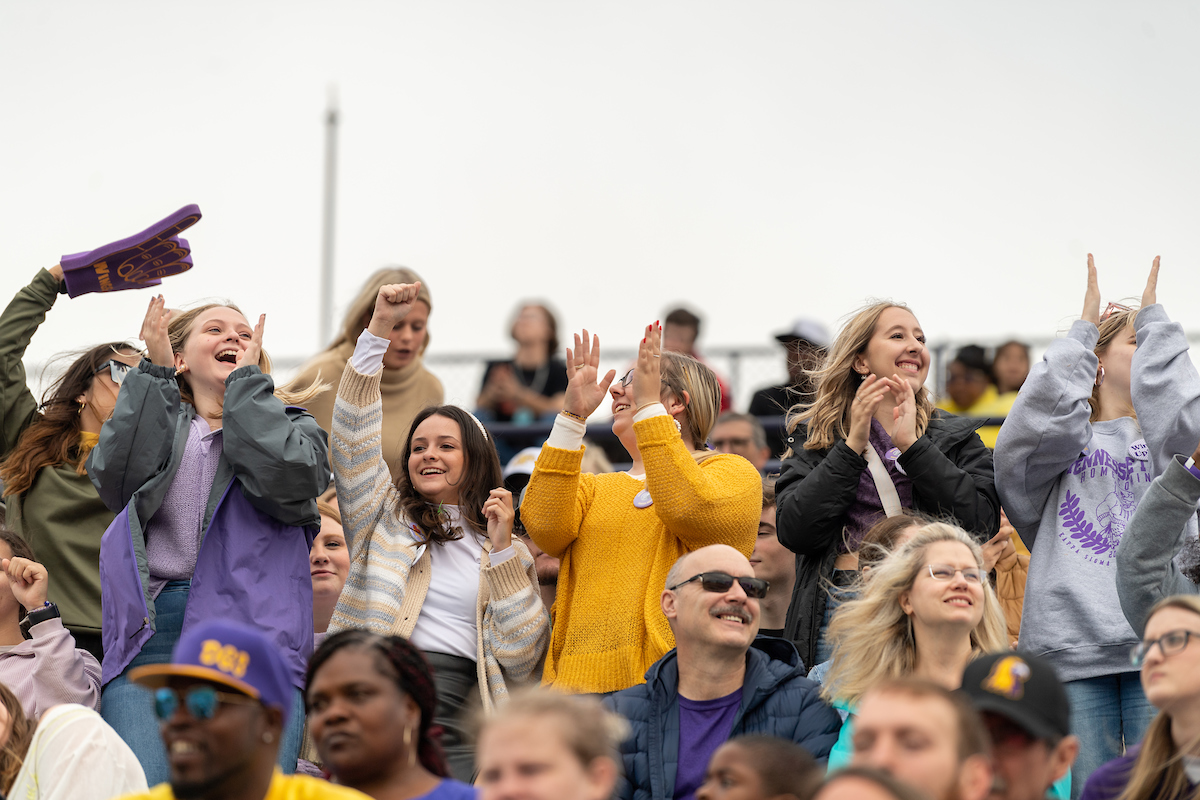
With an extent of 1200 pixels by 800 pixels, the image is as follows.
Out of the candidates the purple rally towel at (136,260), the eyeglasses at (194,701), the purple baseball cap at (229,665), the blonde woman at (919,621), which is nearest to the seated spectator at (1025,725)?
the blonde woman at (919,621)

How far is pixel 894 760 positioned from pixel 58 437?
11.9 ft

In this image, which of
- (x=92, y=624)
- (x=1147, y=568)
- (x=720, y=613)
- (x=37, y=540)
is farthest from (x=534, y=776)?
(x=37, y=540)

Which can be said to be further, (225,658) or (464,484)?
(464,484)

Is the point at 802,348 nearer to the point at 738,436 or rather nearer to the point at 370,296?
the point at 738,436

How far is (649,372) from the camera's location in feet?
15.8

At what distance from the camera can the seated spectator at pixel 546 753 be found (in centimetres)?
305

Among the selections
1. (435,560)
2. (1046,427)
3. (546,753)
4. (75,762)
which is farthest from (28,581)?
(1046,427)

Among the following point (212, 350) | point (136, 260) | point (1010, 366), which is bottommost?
point (1010, 366)

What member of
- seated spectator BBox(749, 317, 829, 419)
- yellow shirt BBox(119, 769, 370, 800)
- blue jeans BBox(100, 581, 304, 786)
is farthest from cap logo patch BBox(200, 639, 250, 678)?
seated spectator BBox(749, 317, 829, 419)

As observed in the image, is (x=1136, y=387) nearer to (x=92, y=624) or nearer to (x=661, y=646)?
(x=661, y=646)

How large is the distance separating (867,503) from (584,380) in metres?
1.10

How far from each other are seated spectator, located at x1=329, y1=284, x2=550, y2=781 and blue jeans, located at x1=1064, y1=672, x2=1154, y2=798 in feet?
5.80

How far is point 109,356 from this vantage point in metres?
5.48

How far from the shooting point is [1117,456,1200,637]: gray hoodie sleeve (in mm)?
4277
